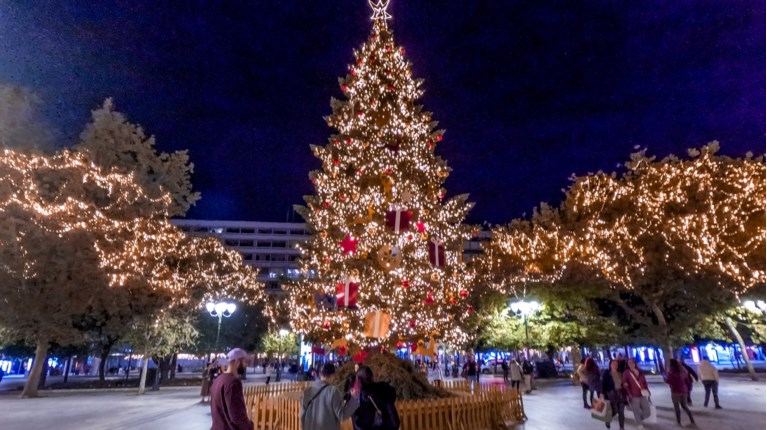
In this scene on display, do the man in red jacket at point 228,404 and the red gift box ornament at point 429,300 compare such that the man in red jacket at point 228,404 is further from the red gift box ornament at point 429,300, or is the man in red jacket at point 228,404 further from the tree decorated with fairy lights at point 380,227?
the red gift box ornament at point 429,300

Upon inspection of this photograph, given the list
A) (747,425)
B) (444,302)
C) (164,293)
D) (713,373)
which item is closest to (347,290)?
(444,302)

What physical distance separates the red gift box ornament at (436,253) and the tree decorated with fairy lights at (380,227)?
0.11ft

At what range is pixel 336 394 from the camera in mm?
5332

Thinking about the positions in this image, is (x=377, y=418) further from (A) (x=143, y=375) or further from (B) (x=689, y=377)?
(A) (x=143, y=375)

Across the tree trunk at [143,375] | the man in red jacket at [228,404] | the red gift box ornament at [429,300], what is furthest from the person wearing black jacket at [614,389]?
the tree trunk at [143,375]

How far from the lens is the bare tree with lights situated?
2127 centimetres

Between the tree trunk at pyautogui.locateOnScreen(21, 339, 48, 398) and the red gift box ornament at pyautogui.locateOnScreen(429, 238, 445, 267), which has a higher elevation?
the red gift box ornament at pyautogui.locateOnScreen(429, 238, 445, 267)

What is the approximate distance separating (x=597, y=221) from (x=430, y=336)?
48.5 feet

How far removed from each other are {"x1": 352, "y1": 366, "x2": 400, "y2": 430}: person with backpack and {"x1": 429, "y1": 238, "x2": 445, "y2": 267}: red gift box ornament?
7.72 m

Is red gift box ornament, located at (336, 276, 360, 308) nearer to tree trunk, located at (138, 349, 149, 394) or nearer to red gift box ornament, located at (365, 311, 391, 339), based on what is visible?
red gift box ornament, located at (365, 311, 391, 339)

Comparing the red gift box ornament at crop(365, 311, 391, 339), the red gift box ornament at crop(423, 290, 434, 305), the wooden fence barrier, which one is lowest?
the wooden fence barrier

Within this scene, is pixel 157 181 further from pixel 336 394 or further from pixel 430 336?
pixel 336 394

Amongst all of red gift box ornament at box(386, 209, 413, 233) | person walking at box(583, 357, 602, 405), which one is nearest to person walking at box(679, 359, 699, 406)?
person walking at box(583, 357, 602, 405)

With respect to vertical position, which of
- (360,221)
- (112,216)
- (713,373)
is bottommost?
(713,373)
